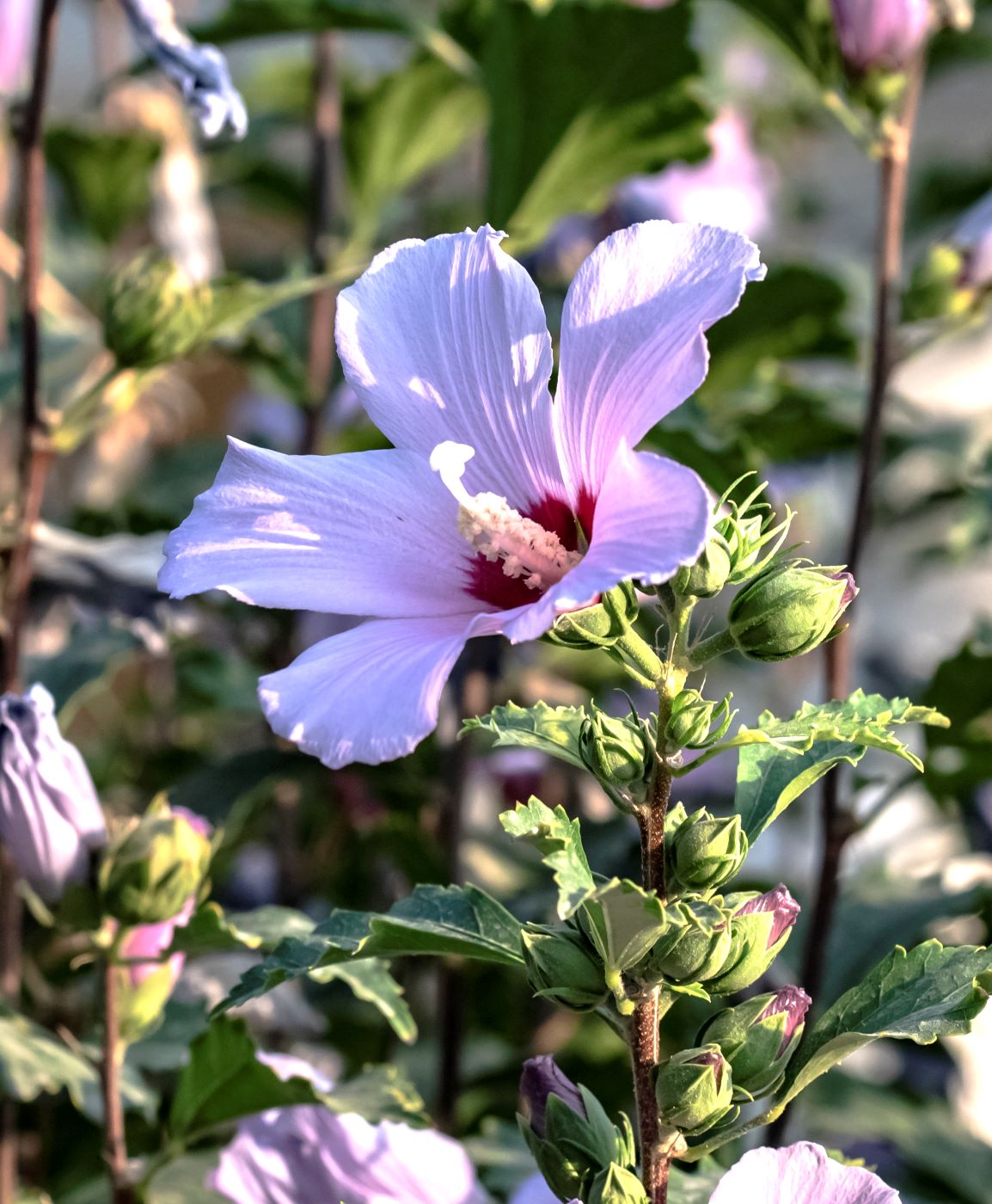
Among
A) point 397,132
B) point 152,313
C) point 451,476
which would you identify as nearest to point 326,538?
point 451,476

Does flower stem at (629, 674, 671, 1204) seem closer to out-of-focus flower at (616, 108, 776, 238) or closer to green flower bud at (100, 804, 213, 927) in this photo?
green flower bud at (100, 804, 213, 927)

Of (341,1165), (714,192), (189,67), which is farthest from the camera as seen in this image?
(714,192)

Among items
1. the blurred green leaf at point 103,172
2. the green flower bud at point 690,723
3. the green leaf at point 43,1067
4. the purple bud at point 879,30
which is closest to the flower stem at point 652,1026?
the green flower bud at point 690,723

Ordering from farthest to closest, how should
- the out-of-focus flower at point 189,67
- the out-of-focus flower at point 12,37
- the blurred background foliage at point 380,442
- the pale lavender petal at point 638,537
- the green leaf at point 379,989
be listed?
the out-of-focus flower at point 12,37 → the blurred background foliage at point 380,442 → the out-of-focus flower at point 189,67 → the green leaf at point 379,989 → the pale lavender petal at point 638,537

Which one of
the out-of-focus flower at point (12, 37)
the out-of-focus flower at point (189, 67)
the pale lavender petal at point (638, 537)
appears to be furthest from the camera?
the out-of-focus flower at point (12, 37)

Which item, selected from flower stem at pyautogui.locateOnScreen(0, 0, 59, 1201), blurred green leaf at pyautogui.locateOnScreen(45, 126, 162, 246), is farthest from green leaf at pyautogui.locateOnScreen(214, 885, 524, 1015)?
blurred green leaf at pyautogui.locateOnScreen(45, 126, 162, 246)

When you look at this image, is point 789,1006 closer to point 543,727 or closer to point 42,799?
point 543,727

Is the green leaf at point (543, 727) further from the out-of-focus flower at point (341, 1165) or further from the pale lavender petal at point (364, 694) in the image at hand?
the out-of-focus flower at point (341, 1165)
